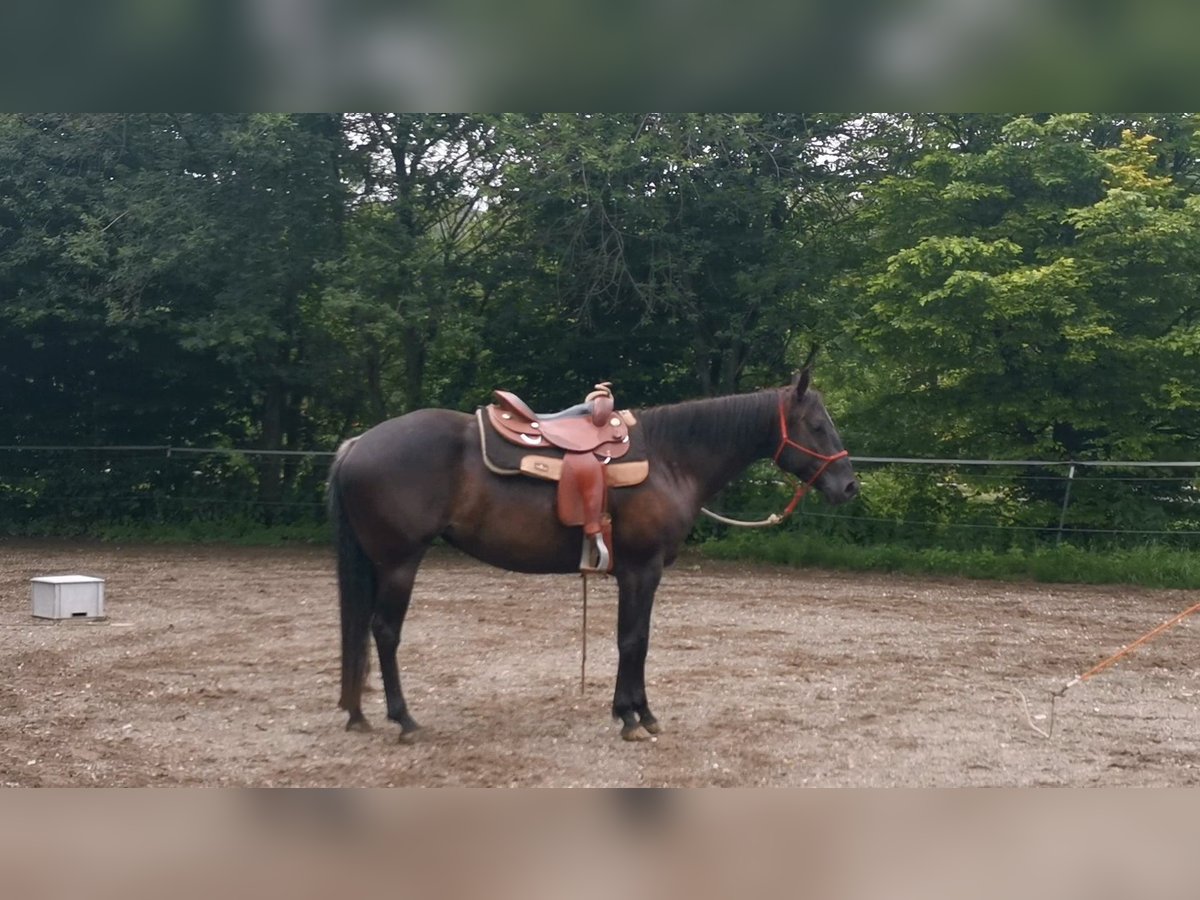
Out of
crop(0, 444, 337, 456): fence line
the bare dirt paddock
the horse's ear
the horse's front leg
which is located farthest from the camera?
crop(0, 444, 337, 456): fence line

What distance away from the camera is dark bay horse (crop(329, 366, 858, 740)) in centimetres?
535

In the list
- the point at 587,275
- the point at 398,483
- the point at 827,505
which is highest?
the point at 587,275

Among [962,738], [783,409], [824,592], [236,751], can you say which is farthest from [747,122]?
[236,751]

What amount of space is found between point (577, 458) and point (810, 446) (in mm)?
1102

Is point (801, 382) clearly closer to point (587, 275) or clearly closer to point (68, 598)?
point (68, 598)

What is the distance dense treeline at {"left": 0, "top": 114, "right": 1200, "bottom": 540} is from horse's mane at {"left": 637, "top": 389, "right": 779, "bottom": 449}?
5.96m

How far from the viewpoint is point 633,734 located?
5.41m

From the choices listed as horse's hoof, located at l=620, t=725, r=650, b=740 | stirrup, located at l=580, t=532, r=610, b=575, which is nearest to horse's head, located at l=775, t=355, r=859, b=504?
stirrup, located at l=580, t=532, r=610, b=575

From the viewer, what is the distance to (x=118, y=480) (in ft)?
47.5

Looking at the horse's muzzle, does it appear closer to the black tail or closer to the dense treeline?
the black tail

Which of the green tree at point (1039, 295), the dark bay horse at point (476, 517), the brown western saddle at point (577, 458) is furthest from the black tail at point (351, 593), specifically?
the green tree at point (1039, 295)

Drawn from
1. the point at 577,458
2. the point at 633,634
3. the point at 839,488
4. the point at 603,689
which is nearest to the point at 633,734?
the point at 633,634

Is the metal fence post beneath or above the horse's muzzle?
beneath

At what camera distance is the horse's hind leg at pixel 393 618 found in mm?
5348
